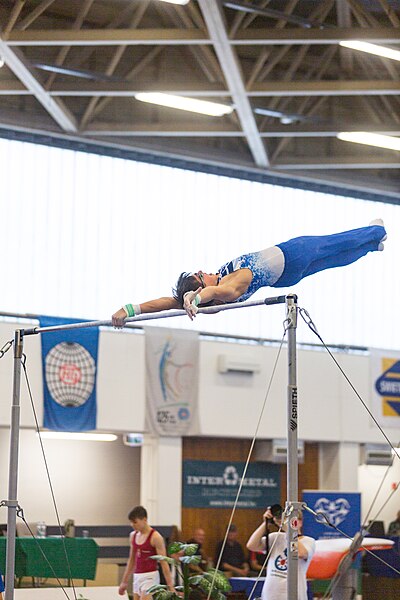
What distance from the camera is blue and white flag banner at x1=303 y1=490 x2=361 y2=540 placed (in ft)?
38.7

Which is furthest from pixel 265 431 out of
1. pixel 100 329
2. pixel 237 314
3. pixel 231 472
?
pixel 100 329

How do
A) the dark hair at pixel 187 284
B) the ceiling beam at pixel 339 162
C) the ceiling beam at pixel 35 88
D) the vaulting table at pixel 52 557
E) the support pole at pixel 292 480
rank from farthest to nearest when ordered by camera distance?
the ceiling beam at pixel 339 162 → the ceiling beam at pixel 35 88 → the vaulting table at pixel 52 557 → the dark hair at pixel 187 284 → the support pole at pixel 292 480

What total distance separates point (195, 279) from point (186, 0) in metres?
5.35

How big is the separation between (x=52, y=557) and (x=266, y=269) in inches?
177

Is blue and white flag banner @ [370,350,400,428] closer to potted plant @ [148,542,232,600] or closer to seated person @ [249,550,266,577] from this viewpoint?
seated person @ [249,550,266,577]

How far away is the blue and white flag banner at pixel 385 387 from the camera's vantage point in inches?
557

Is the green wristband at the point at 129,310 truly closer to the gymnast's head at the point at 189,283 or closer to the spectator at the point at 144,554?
the gymnast's head at the point at 189,283

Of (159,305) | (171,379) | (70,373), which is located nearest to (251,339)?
(171,379)

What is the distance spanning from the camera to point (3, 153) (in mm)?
13117

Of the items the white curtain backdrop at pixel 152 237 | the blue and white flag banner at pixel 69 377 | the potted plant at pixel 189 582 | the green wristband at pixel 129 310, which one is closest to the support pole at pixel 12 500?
the green wristband at pixel 129 310

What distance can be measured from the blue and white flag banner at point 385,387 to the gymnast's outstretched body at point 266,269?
806 cm

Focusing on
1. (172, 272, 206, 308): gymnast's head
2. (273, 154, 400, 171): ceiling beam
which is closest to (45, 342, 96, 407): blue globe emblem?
(273, 154, 400, 171): ceiling beam

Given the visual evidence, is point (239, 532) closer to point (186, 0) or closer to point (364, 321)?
point (364, 321)

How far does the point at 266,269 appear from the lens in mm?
5926
